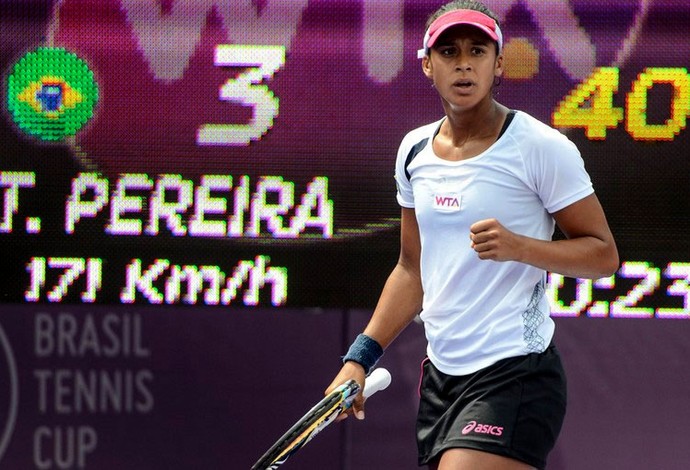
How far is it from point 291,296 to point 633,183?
52.5 inches

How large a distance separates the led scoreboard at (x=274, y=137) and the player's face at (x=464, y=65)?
1.69 meters

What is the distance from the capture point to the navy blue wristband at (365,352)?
3.07m

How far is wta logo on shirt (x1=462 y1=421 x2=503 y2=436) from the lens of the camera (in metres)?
2.76

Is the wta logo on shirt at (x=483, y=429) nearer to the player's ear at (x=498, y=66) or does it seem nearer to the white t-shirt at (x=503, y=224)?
the white t-shirt at (x=503, y=224)

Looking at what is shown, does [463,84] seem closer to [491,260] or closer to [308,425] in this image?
[491,260]

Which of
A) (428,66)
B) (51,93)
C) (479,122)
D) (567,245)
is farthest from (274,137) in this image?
(567,245)

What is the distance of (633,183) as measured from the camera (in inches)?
179

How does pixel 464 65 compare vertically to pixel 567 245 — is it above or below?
above

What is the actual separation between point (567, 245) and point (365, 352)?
24.1 inches

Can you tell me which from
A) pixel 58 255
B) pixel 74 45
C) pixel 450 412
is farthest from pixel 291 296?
pixel 450 412

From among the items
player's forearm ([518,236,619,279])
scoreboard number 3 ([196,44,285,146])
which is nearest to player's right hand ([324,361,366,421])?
player's forearm ([518,236,619,279])

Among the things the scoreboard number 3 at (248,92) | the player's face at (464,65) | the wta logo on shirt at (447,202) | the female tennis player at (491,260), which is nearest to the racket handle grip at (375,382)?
the female tennis player at (491,260)

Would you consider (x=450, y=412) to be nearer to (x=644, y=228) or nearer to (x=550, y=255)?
(x=550, y=255)

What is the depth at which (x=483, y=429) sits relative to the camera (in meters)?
2.76
